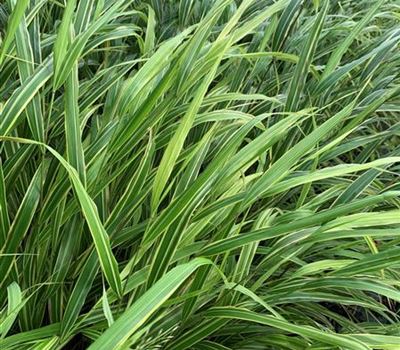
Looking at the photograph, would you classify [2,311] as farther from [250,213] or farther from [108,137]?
[250,213]

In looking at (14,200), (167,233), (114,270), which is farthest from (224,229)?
(14,200)

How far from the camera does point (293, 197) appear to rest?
1420 mm

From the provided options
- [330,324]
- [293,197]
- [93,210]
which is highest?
[93,210]

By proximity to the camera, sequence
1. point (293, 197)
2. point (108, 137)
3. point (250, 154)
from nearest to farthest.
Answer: point (250, 154) < point (108, 137) < point (293, 197)

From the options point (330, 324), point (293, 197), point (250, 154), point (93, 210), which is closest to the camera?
point (93, 210)

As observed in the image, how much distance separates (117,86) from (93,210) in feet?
1.51

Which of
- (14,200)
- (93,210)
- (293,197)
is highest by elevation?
(93,210)

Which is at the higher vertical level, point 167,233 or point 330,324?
point 167,233

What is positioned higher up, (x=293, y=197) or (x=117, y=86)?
(x=117, y=86)

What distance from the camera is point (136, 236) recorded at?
3.62 feet

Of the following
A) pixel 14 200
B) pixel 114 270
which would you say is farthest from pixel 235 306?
pixel 14 200

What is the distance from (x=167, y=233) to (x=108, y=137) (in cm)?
25

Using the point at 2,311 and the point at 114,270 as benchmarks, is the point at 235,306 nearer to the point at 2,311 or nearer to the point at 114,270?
the point at 114,270

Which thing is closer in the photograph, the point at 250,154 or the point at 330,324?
the point at 250,154
